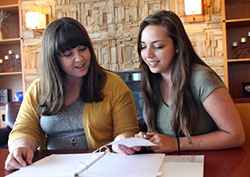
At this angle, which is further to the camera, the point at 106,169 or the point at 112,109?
the point at 112,109

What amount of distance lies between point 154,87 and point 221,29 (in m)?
2.41

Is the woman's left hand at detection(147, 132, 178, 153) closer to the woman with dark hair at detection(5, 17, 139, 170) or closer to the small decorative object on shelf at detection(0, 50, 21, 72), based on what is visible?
the woman with dark hair at detection(5, 17, 139, 170)

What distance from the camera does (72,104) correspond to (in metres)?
1.49

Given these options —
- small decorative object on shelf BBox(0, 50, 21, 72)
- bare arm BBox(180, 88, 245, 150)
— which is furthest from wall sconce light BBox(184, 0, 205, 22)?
small decorative object on shelf BBox(0, 50, 21, 72)

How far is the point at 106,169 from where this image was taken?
87cm

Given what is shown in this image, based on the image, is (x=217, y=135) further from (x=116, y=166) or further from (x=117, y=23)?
(x=117, y=23)

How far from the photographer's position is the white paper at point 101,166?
2.71ft

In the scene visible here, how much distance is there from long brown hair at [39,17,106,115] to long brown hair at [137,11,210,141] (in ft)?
0.86

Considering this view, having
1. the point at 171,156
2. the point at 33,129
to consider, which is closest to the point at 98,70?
the point at 33,129

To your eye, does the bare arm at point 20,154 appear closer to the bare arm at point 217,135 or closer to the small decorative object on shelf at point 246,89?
the bare arm at point 217,135

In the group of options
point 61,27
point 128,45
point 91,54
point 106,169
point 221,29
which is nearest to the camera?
point 106,169

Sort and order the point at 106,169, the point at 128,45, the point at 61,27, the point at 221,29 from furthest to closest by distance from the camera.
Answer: the point at 128,45 → the point at 221,29 → the point at 61,27 → the point at 106,169

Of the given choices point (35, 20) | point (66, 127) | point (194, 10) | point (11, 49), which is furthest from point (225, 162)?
point (11, 49)

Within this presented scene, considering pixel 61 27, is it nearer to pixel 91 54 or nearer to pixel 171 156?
pixel 91 54
